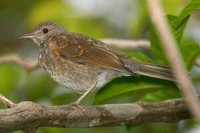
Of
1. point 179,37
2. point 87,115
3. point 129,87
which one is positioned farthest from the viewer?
point 129,87

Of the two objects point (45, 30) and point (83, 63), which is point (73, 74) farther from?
point (45, 30)

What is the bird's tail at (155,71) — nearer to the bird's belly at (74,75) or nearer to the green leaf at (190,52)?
the green leaf at (190,52)

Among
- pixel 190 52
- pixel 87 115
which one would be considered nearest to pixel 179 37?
pixel 190 52

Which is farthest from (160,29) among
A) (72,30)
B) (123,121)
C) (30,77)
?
(30,77)

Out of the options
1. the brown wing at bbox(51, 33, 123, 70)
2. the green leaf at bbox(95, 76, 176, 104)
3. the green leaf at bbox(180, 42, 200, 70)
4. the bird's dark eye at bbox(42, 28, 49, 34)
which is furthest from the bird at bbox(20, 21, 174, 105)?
the bird's dark eye at bbox(42, 28, 49, 34)

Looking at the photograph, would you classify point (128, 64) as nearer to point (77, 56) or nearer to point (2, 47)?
point (77, 56)

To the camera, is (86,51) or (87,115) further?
(86,51)
